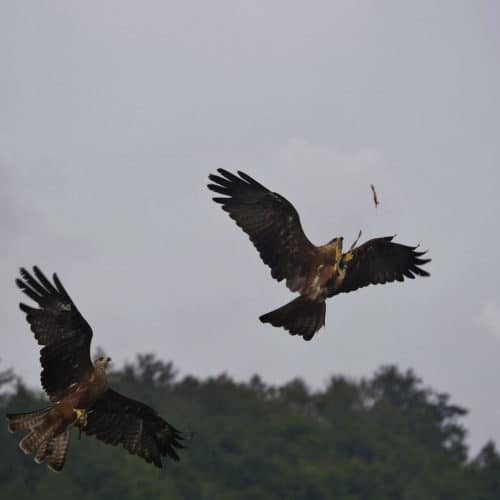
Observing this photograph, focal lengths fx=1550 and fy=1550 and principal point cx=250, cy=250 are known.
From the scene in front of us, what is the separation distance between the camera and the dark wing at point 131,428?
21812 millimetres

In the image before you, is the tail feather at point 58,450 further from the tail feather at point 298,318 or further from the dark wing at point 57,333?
the tail feather at point 298,318

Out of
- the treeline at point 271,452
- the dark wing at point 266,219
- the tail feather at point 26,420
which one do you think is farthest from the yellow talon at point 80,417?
the treeline at point 271,452

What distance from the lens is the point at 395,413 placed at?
9269 centimetres

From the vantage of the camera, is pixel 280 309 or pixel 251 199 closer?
pixel 280 309

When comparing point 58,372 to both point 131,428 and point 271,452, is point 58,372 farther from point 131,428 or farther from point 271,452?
point 271,452

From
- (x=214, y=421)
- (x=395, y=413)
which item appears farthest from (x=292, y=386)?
(x=214, y=421)

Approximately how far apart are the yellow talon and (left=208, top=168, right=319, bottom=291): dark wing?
3.50m

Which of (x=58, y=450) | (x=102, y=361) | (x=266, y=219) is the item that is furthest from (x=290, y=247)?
(x=58, y=450)

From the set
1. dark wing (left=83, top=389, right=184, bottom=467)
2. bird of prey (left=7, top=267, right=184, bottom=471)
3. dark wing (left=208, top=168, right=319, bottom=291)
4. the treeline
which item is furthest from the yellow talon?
the treeline

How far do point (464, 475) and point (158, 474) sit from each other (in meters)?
20.4

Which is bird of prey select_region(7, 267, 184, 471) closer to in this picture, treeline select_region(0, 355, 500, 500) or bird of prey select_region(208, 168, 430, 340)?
bird of prey select_region(208, 168, 430, 340)

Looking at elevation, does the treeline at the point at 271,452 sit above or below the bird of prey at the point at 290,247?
above

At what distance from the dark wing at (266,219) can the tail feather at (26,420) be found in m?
4.08

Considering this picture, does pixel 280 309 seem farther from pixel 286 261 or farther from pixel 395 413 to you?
pixel 395 413
